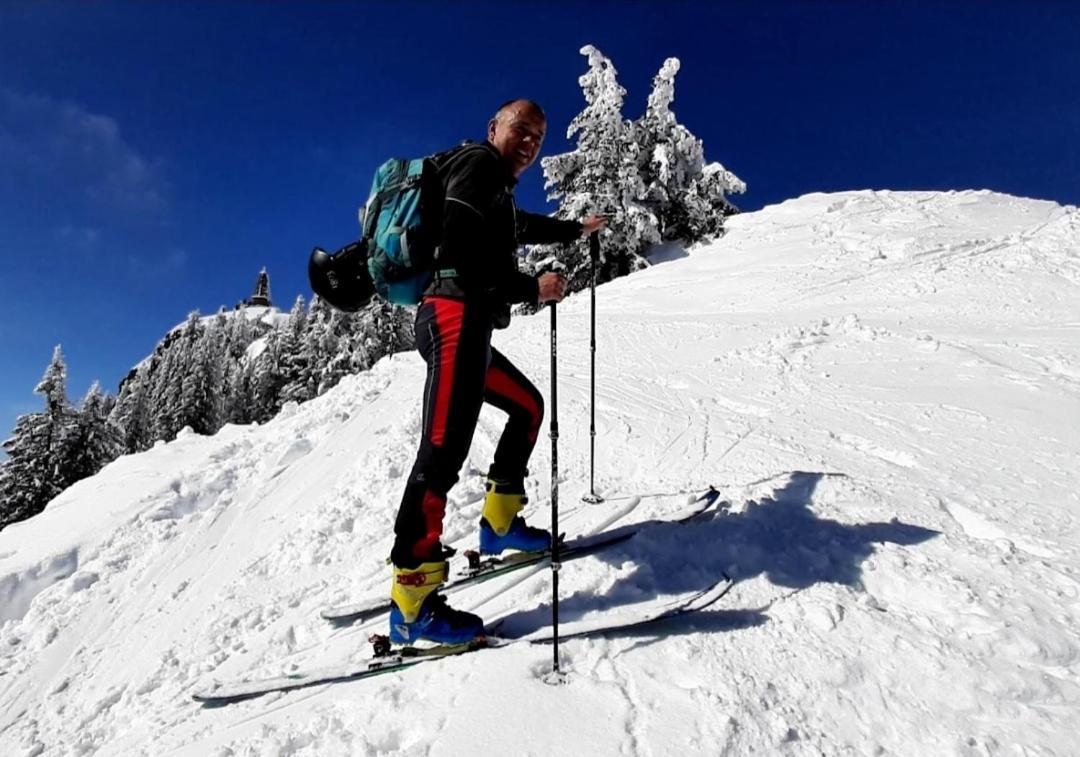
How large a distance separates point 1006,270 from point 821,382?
23.0ft

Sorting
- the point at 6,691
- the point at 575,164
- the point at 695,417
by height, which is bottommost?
the point at 6,691

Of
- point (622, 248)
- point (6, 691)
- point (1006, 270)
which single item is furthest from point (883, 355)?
point (622, 248)

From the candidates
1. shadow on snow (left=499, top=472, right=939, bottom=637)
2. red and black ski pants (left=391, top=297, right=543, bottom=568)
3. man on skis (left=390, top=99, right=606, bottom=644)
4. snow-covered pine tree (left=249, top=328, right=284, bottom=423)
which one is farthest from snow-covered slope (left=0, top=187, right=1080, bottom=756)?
snow-covered pine tree (left=249, top=328, right=284, bottom=423)

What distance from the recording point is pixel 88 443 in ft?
96.7

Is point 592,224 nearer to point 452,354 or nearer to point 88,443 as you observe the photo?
point 452,354

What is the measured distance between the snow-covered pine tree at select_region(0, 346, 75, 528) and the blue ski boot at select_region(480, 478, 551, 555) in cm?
3292

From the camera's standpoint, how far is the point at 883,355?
8055mm

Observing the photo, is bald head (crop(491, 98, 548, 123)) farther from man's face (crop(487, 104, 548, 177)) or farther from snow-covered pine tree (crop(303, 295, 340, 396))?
snow-covered pine tree (crop(303, 295, 340, 396))

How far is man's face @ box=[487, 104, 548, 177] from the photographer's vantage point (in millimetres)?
3230

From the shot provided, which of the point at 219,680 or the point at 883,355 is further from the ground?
the point at 883,355

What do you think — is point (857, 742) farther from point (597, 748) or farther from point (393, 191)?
→ point (393, 191)

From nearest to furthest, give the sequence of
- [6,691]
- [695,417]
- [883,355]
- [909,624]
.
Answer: [909,624], [6,691], [695,417], [883,355]

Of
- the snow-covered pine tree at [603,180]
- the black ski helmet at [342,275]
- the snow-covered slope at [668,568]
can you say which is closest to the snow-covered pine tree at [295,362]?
the snow-covered pine tree at [603,180]

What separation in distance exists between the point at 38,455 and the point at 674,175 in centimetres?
3235
